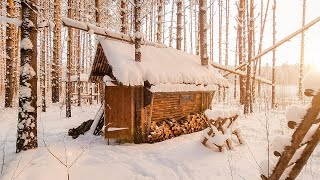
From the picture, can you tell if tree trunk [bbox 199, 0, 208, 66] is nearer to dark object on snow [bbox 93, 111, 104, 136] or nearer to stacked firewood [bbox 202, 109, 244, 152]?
stacked firewood [bbox 202, 109, 244, 152]

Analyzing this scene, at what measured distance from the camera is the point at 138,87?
8.06 m

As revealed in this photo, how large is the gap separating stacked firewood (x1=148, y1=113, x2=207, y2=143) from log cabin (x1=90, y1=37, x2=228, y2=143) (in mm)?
130

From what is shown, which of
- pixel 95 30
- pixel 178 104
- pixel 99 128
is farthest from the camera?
pixel 178 104

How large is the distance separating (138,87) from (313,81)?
6.52 m

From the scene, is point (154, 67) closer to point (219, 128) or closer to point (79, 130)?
point (219, 128)

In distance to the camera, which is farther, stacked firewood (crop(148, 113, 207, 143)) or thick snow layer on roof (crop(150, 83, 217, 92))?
stacked firewood (crop(148, 113, 207, 143))

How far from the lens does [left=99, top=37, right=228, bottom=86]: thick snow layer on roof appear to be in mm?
7416

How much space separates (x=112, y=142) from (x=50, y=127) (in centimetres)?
360

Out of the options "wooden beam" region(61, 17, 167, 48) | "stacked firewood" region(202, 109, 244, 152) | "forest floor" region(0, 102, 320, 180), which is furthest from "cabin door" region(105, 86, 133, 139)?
"stacked firewood" region(202, 109, 244, 152)

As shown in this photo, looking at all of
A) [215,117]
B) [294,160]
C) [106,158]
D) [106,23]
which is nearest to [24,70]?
[106,158]

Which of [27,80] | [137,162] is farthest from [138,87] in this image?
[27,80]

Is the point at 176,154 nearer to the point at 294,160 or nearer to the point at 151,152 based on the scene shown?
the point at 151,152

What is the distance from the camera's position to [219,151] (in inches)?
262

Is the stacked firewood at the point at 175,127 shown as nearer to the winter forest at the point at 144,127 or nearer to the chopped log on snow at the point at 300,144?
the winter forest at the point at 144,127
